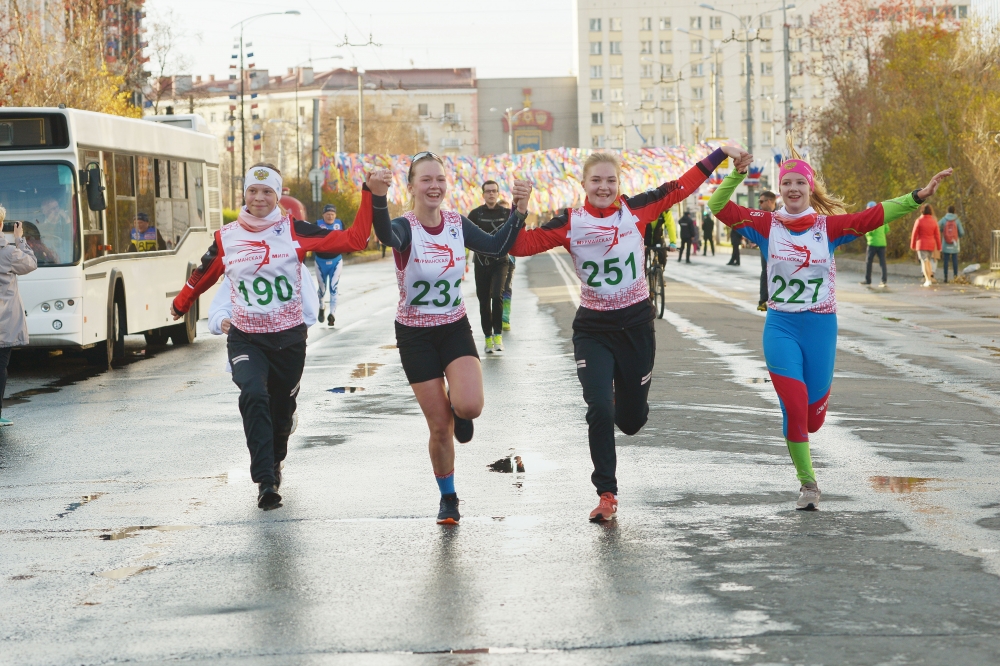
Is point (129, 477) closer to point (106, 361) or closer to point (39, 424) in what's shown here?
point (39, 424)

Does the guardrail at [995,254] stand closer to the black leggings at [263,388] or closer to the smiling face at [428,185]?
the black leggings at [263,388]

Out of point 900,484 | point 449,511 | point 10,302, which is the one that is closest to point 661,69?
point 10,302

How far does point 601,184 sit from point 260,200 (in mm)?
1850

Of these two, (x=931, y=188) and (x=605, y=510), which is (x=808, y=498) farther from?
(x=931, y=188)

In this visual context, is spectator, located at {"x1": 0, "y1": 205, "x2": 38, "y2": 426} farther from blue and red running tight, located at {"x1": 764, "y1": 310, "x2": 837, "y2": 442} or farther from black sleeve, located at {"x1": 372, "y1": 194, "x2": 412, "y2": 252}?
blue and red running tight, located at {"x1": 764, "y1": 310, "x2": 837, "y2": 442}

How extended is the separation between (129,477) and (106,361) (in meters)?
8.55

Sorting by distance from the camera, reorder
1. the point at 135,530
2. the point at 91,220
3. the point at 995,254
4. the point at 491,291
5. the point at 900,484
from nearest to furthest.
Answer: the point at 135,530 < the point at 900,484 < the point at 91,220 < the point at 491,291 < the point at 995,254

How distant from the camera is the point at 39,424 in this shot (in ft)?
39.7

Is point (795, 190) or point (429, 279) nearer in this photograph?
point (429, 279)

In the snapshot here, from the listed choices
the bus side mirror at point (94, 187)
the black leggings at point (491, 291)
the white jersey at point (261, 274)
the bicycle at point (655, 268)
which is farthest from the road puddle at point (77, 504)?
the bicycle at point (655, 268)

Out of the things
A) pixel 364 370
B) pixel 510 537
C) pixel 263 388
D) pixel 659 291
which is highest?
pixel 263 388

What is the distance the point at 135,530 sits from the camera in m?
7.37

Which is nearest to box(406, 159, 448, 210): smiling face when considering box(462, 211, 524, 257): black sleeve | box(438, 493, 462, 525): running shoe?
box(462, 211, 524, 257): black sleeve

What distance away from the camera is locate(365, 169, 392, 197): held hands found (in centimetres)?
714
